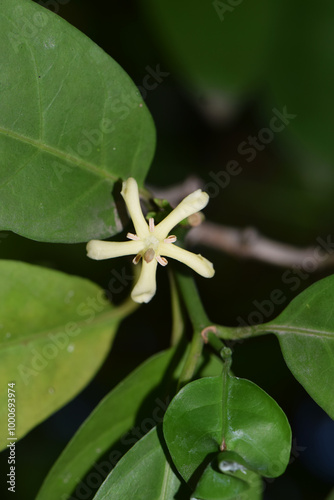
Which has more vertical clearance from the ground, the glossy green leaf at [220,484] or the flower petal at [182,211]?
the flower petal at [182,211]

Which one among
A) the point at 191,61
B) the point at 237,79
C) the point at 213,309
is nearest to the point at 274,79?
the point at 237,79

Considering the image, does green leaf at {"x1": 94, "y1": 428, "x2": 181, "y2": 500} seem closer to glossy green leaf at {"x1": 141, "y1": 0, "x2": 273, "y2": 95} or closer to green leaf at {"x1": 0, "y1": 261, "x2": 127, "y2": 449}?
green leaf at {"x1": 0, "y1": 261, "x2": 127, "y2": 449}

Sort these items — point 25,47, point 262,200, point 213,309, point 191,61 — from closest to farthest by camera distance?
point 25,47 < point 191,61 < point 213,309 < point 262,200

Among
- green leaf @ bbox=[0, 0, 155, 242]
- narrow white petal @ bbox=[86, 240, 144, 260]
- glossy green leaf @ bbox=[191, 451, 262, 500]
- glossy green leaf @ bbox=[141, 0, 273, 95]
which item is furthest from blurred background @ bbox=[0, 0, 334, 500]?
glossy green leaf @ bbox=[191, 451, 262, 500]

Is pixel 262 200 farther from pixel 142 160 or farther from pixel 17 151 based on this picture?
pixel 17 151

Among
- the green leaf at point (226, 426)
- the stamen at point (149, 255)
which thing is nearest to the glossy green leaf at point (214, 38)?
→ the stamen at point (149, 255)

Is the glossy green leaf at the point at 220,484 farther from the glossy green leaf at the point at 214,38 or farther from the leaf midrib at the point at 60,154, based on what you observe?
the glossy green leaf at the point at 214,38
